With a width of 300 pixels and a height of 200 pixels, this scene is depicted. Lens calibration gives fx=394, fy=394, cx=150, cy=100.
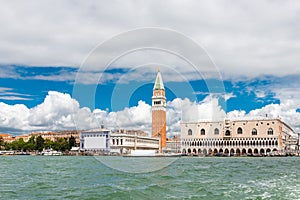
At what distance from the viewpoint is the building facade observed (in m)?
87.1

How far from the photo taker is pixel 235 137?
296 ft

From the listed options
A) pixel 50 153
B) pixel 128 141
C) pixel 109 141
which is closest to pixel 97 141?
pixel 109 141

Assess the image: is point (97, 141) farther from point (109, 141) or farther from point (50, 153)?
point (50, 153)

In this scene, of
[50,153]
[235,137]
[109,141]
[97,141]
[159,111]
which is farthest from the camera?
[159,111]

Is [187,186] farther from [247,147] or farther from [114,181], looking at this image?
[247,147]

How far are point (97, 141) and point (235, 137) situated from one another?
3347 centimetres

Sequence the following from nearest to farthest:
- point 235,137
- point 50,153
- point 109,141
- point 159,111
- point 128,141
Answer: point 235,137, point 50,153, point 109,141, point 128,141, point 159,111

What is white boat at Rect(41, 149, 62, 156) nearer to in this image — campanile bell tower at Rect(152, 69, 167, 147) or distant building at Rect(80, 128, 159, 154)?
distant building at Rect(80, 128, 159, 154)

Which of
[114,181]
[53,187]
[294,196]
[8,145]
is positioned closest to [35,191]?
[53,187]

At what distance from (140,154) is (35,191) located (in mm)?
62194

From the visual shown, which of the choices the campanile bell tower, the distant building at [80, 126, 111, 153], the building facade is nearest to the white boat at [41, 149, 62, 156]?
the distant building at [80, 126, 111, 153]

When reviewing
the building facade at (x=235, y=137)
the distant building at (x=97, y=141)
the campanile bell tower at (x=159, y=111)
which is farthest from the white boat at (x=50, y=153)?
the building facade at (x=235, y=137)

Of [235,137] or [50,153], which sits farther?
[50,153]

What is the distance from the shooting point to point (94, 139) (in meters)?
98.1
